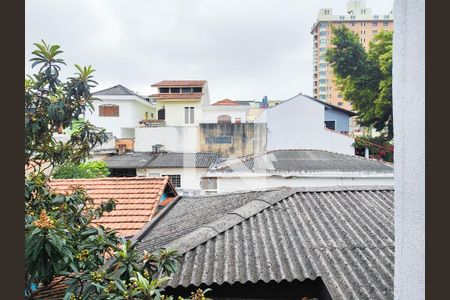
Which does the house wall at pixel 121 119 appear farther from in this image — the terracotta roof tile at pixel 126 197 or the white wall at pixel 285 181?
the terracotta roof tile at pixel 126 197

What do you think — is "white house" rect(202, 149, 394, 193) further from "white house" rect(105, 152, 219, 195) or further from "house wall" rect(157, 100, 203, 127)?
"house wall" rect(157, 100, 203, 127)

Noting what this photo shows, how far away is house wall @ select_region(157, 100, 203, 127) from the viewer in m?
22.4

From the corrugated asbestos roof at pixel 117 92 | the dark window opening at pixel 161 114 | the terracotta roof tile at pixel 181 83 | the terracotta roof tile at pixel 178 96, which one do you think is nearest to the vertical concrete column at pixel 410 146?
the terracotta roof tile at pixel 178 96

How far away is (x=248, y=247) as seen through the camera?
339 centimetres

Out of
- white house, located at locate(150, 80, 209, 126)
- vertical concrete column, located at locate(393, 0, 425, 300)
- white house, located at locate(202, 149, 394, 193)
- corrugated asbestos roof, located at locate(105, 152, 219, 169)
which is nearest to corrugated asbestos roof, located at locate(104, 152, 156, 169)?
corrugated asbestos roof, located at locate(105, 152, 219, 169)

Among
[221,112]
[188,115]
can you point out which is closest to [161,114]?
[188,115]

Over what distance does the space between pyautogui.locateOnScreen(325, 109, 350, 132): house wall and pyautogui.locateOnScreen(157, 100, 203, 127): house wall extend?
26.8ft

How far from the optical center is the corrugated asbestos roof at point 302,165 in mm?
11625

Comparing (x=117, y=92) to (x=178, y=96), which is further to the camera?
(x=178, y=96)

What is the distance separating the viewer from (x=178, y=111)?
2256 cm

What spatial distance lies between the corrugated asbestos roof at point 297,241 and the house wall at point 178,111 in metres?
17.7

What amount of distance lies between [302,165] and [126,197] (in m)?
7.32

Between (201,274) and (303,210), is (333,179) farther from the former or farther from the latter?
(201,274)

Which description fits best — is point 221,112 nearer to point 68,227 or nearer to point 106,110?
point 106,110
